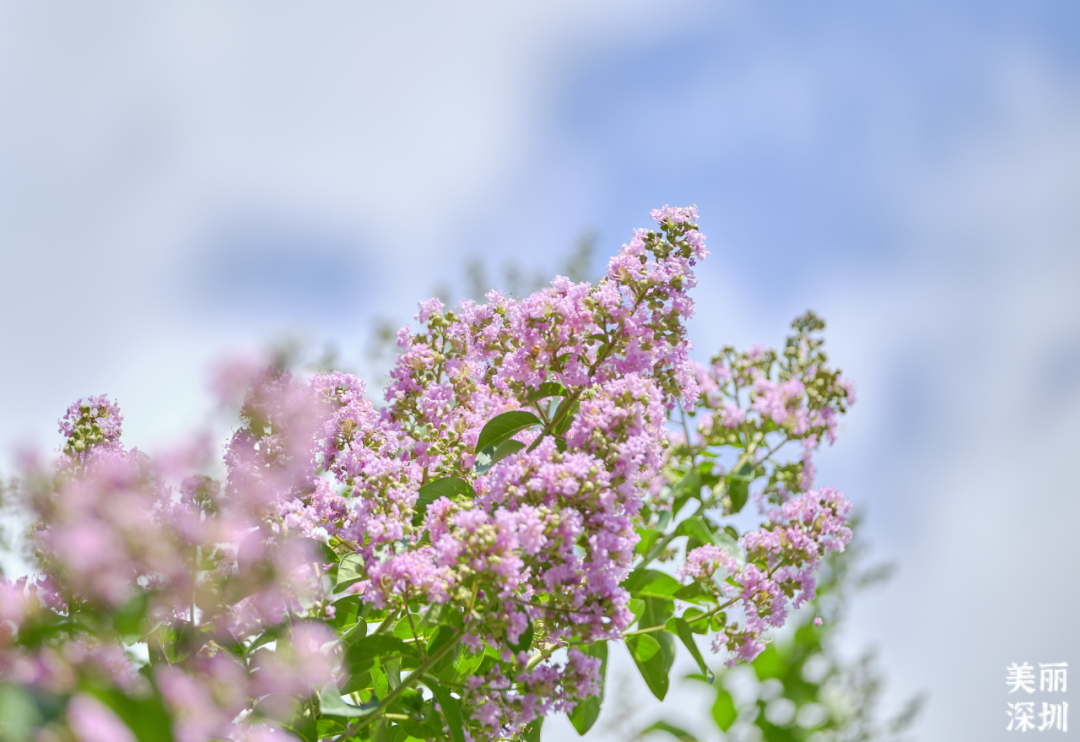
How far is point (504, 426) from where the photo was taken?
2.77 m

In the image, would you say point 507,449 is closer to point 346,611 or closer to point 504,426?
point 504,426

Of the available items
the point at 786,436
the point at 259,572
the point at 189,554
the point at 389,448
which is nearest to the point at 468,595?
the point at 259,572

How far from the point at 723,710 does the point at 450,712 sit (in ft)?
4.19

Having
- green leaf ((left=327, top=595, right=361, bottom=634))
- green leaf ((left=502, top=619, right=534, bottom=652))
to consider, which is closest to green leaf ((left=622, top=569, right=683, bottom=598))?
green leaf ((left=502, top=619, right=534, bottom=652))

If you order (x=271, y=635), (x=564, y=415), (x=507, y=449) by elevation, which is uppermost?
(x=564, y=415)

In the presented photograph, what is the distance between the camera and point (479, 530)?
2135mm

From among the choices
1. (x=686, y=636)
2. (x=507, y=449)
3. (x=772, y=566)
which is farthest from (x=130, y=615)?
(x=772, y=566)

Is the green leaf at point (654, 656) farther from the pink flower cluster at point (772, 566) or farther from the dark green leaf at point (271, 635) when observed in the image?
the dark green leaf at point (271, 635)

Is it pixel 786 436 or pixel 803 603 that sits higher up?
pixel 786 436

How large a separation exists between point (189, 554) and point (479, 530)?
2.17 feet

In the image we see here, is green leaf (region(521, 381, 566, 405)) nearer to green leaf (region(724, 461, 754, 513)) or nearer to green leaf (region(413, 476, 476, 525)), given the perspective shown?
green leaf (region(413, 476, 476, 525))

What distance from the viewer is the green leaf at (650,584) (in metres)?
2.61

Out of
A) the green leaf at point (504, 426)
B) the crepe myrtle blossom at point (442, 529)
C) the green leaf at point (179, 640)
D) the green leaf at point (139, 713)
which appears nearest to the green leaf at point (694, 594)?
the crepe myrtle blossom at point (442, 529)

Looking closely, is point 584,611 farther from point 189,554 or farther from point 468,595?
point 189,554
